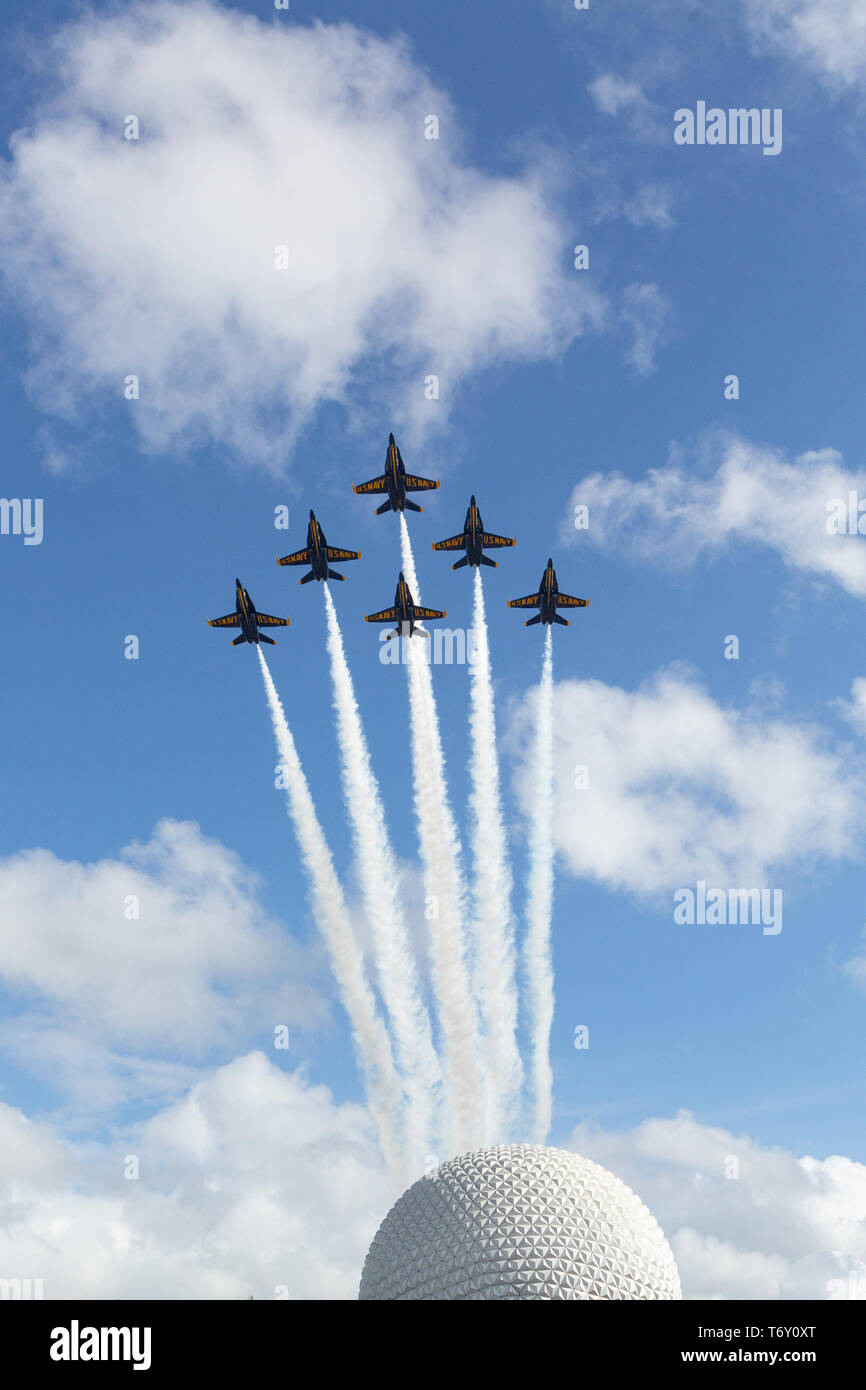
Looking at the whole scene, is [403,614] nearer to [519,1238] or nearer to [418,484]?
[418,484]

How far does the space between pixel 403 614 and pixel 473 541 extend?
10.9 meters

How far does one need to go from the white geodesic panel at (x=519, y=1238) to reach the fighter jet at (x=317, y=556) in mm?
58497

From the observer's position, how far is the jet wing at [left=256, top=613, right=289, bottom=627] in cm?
10394

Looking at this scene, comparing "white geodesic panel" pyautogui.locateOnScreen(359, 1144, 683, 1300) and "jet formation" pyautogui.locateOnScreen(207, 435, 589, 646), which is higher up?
"jet formation" pyautogui.locateOnScreen(207, 435, 589, 646)

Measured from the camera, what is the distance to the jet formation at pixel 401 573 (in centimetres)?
10112

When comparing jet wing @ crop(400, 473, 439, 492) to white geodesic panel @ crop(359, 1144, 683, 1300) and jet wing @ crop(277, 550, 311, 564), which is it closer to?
jet wing @ crop(277, 550, 311, 564)

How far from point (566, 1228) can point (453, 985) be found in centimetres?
2340

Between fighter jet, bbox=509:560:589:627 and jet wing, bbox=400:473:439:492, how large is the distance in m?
15.4

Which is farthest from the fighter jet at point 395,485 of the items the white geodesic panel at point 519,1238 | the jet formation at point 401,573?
the white geodesic panel at point 519,1238

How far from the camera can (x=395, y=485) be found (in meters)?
101

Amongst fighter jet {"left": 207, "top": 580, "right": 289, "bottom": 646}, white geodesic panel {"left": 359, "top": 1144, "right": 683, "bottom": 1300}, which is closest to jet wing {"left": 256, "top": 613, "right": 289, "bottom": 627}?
fighter jet {"left": 207, "top": 580, "right": 289, "bottom": 646}
